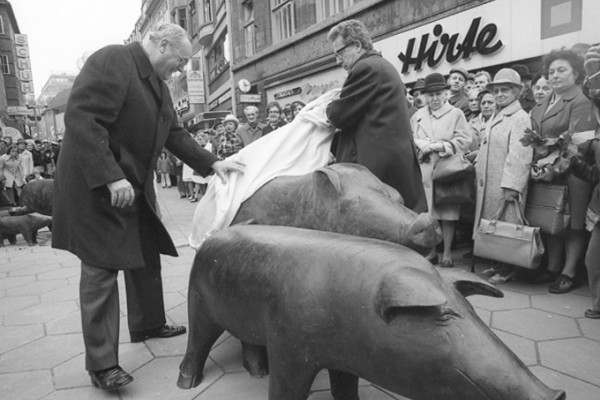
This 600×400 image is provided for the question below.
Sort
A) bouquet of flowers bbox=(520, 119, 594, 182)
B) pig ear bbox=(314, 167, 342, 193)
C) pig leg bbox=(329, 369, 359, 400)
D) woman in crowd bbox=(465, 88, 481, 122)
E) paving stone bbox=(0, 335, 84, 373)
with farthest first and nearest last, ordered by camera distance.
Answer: woman in crowd bbox=(465, 88, 481, 122), bouquet of flowers bbox=(520, 119, 594, 182), paving stone bbox=(0, 335, 84, 373), pig leg bbox=(329, 369, 359, 400), pig ear bbox=(314, 167, 342, 193)

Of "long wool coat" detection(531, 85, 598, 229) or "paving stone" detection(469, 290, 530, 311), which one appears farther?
"long wool coat" detection(531, 85, 598, 229)

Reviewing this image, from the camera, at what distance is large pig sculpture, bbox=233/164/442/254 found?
1849 millimetres

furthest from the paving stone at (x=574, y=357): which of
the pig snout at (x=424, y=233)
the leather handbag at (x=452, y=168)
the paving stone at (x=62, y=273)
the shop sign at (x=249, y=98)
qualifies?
the shop sign at (x=249, y=98)

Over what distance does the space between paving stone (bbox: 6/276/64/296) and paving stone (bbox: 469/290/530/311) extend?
13.9ft

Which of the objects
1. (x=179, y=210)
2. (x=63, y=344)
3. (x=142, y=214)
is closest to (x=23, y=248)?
(x=179, y=210)

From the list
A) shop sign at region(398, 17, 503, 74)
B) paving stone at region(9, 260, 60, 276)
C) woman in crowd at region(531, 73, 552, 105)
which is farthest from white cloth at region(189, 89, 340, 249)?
shop sign at region(398, 17, 503, 74)

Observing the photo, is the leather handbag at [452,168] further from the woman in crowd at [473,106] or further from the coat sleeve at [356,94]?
the coat sleeve at [356,94]

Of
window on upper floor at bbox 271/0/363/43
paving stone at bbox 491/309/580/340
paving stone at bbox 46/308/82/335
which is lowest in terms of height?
paving stone at bbox 491/309/580/340

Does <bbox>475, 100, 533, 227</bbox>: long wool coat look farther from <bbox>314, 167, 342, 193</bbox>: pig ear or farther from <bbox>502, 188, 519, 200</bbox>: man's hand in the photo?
<bbox>314, 167, 342, 193</bbox>: pig ear

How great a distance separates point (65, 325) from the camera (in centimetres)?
370

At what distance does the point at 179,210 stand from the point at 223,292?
31.5 feet

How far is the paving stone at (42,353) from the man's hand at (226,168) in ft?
5.38

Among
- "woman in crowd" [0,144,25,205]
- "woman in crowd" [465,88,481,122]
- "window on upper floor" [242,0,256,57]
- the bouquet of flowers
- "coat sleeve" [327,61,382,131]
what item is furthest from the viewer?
"window on upper floor" [242,0,256,57]

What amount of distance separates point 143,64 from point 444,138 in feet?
10.4
